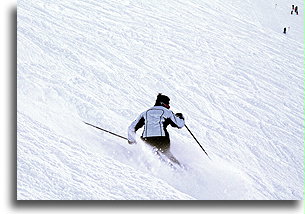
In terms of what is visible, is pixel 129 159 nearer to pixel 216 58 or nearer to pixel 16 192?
pixel 16 192

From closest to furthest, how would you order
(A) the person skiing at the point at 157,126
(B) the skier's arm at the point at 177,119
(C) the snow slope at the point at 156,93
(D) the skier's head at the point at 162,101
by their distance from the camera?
(C) the snow slope at the point at 156,93, (A) the person skiing at the point at 157,126, (B) the skier's arm at the point at 177,119, (D) the skier's head at the point at 162,101

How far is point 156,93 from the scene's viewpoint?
16.6ft

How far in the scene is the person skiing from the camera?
419 cm

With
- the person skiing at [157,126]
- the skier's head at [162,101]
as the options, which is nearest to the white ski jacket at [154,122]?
the person skiing at [157,126]

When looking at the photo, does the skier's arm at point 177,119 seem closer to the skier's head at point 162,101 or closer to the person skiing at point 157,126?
the person skiing at point 157,126

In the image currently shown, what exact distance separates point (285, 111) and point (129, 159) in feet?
5.35

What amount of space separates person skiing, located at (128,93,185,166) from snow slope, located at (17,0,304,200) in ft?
0.29

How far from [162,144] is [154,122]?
0.60 feet

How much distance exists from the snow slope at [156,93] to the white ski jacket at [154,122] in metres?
0.12

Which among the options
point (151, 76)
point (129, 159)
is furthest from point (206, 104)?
point (129, 159)

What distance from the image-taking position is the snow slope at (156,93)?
13.3ft

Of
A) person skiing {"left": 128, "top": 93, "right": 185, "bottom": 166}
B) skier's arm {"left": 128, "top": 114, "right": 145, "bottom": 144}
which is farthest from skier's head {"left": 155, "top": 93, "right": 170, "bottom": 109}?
skier's arm {"left": 128, "top": 114, "right": 145, "bottom": 144}

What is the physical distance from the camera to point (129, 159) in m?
4.23

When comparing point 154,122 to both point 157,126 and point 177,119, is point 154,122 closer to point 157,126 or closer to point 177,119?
point 157,126
